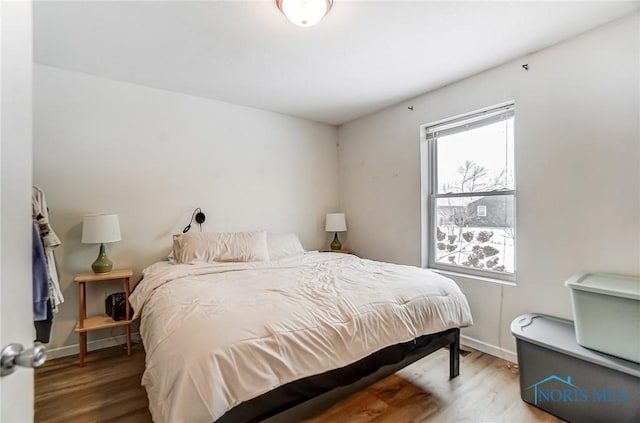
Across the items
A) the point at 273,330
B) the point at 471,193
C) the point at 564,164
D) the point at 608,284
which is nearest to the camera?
the point at 273,330

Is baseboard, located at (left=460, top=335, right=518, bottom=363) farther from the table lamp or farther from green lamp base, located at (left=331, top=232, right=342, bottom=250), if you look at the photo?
the table lamp

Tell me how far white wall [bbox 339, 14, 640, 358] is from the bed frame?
31.7 inches

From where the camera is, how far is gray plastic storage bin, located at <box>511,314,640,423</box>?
5.05 ft

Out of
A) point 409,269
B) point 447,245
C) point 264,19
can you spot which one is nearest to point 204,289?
point 409,269

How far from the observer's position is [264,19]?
1.96 metres

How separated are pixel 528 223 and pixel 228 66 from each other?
9.50 ft

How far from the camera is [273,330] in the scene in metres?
1.30

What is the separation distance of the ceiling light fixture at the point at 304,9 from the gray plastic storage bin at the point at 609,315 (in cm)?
222

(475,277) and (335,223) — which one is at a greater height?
(335,223)

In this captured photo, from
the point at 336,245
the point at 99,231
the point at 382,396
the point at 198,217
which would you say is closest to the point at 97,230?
the point at 99,231

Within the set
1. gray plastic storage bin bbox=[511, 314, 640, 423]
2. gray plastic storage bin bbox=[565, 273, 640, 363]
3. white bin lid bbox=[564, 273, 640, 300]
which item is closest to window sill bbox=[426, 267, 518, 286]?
gray plastic storage bin bbox=[511, 314, 640, 423]

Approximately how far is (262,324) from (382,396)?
116 cm

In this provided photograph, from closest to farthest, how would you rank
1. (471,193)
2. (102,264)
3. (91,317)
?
(102,264) < (91,317) < (471,193)

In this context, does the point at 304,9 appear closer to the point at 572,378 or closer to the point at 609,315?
the point at 609,315
